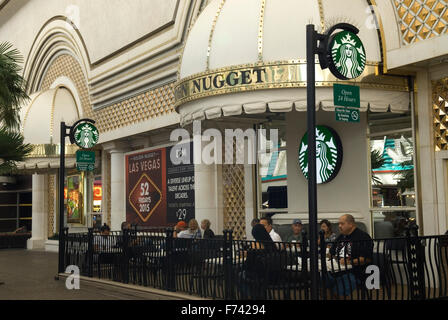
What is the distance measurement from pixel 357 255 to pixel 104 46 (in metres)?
15.7

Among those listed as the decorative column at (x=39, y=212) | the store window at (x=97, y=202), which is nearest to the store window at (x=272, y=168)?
the store window at (x=97, y=202)

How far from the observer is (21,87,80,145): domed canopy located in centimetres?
2405

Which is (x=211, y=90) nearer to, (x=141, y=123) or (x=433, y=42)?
(x=433, y=42)

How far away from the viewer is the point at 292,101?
11.1 metres

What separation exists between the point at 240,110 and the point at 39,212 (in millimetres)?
19877

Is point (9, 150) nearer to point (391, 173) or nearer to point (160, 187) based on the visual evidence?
point (160, 187)

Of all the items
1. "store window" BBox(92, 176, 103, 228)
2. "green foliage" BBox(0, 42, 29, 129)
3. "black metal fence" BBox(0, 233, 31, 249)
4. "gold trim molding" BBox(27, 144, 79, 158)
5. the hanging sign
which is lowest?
"black metal fence" BBox(0, 233, 31, 249)

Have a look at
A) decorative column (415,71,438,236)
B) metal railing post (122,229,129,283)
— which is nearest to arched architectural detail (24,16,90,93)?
metal railing post (122,229,129,283)

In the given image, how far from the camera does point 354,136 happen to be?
12.4 meters

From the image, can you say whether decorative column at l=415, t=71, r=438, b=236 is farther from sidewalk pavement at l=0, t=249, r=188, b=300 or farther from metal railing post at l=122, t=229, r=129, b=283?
metal railing post at l=122, t=229, r=129, b=283

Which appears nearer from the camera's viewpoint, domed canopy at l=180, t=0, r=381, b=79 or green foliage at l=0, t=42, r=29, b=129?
domed canopy at l=180, t=0, r=381, b=79

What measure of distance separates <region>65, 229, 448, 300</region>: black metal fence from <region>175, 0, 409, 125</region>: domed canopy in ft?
8.80

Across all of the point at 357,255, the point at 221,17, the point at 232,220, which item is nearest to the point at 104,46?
the point at 232,220

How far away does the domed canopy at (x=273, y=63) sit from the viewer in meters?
11.1
